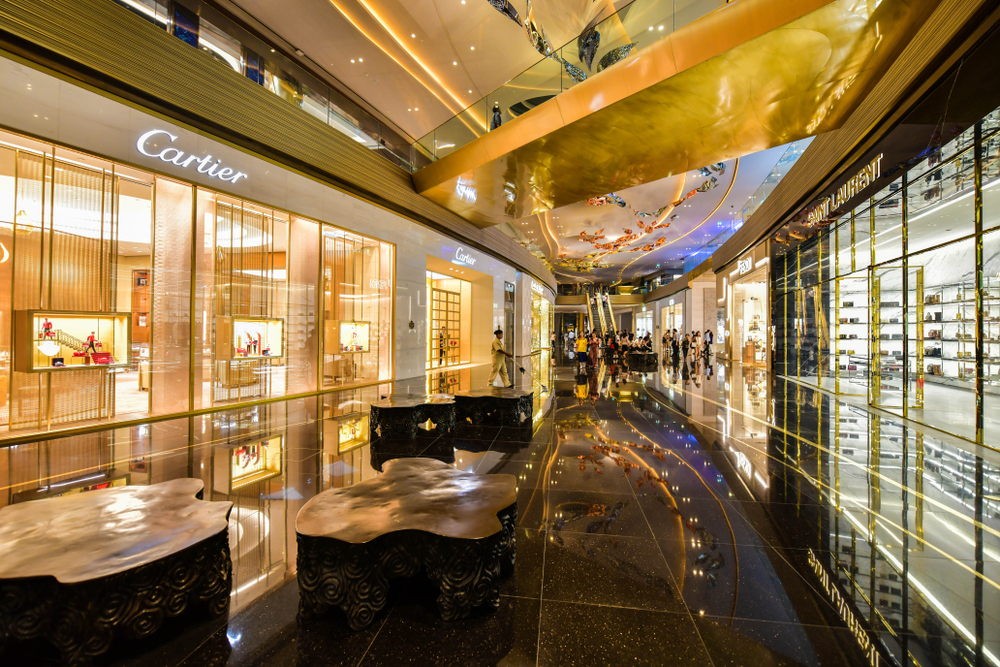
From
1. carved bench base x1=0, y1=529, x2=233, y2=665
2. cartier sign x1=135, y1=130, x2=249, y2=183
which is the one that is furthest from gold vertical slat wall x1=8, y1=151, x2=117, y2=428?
carved bench base x1=0, y1=529, x2=233, y2=665

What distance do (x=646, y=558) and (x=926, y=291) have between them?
298 inches

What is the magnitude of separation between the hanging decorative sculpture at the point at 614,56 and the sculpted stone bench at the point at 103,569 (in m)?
7.73

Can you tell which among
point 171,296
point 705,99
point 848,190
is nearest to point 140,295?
point 171,296

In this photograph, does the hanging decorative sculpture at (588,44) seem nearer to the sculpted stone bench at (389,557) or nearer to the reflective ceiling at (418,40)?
the reflective ceiling at (418,40)

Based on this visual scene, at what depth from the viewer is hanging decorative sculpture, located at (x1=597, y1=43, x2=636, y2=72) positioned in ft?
21.9

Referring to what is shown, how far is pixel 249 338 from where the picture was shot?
710cm

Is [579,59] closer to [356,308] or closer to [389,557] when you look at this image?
[356,308]

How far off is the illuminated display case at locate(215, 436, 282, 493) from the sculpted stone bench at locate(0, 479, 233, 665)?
1.42 m

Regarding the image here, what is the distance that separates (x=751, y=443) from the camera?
4.91m

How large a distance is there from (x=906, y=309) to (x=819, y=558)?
640 cm

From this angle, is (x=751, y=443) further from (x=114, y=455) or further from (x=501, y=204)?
(x=501, y=204)

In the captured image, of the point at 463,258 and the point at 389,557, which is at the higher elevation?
the point at 463,258

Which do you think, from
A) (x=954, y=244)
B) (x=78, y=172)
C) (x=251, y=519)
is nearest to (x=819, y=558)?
(x=251, y=519)

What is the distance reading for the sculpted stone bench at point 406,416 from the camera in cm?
514
